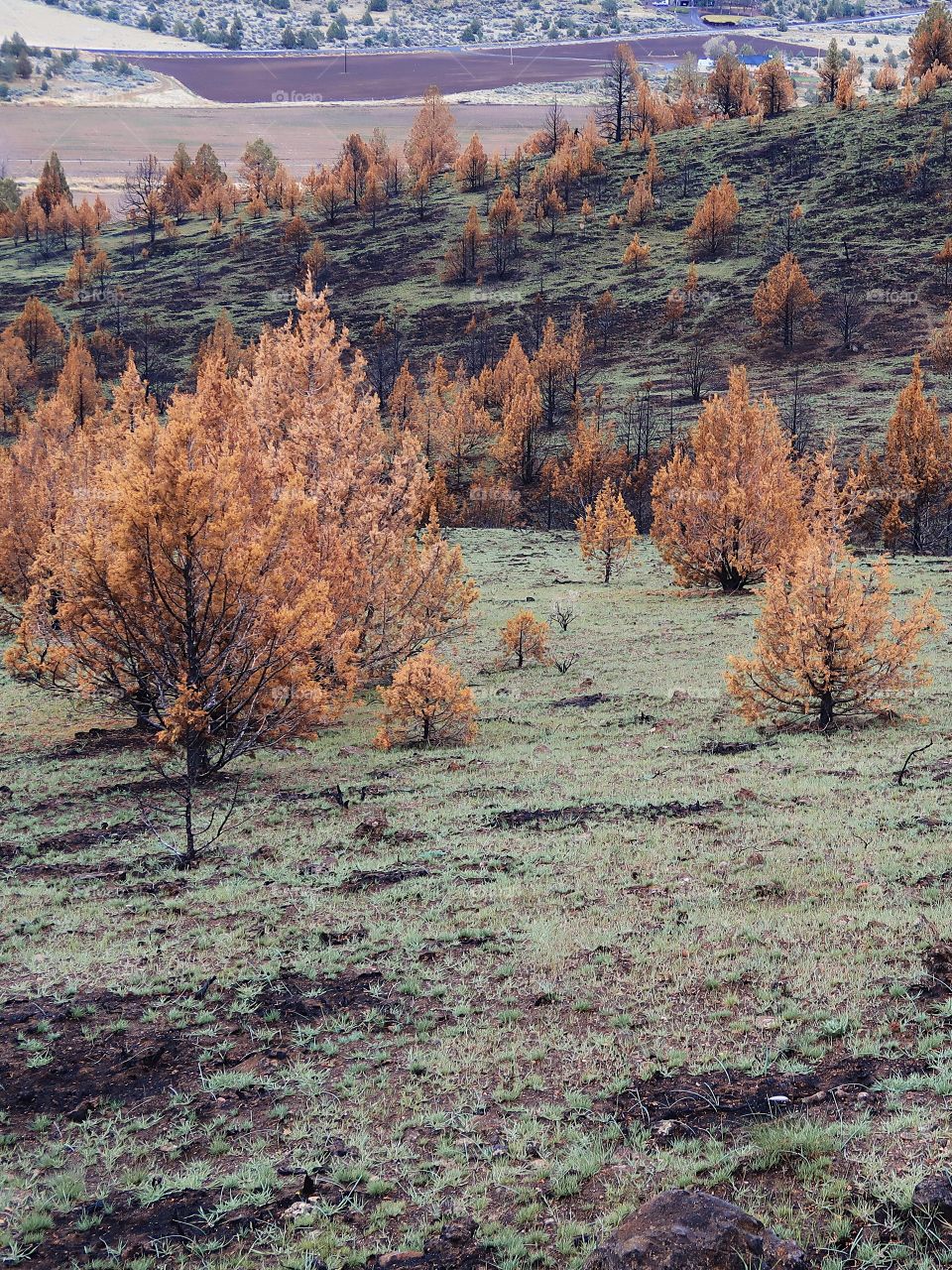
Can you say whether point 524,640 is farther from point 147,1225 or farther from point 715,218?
point 715,218

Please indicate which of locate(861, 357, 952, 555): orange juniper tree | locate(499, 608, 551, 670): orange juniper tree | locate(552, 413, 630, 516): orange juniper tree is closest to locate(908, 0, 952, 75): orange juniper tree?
locate(552, 413, 630, 516): orange juniper tree

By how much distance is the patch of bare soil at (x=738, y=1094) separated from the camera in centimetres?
675

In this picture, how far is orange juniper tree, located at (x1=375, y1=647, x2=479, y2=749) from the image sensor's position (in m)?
19.0

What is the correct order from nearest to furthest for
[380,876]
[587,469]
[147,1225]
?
[147,1225] → [380,876] → [587,469]

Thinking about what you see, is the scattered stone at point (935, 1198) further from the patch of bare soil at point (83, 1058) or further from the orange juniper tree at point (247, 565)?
the orange juniper tree at point (247, 565)

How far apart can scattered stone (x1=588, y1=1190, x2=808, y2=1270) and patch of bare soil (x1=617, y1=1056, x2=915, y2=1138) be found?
1.47 meters

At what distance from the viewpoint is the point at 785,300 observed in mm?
94438

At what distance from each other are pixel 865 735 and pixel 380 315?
108921mm

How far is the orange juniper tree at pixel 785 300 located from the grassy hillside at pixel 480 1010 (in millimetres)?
87483

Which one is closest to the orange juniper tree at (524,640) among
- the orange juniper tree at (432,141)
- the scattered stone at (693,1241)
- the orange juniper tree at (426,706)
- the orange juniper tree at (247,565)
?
the orange juniper tree at (247,565)

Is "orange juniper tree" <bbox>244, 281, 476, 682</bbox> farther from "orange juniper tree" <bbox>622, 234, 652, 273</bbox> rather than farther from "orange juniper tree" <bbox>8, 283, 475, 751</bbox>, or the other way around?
"orange juniper tree" <bbox>622, 234, 652, 273</bbox>

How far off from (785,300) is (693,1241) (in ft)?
332

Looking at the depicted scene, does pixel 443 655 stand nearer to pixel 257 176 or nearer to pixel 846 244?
pixel 846 244

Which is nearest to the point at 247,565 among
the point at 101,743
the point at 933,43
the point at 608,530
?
the point at 101,743
